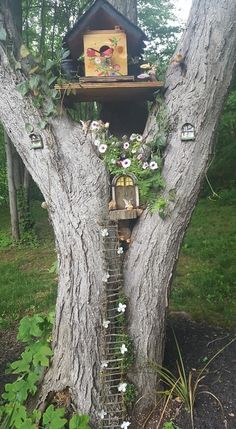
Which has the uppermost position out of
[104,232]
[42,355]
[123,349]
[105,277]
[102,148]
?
[102,148]

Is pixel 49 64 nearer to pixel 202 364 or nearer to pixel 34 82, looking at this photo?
pixel 34 82

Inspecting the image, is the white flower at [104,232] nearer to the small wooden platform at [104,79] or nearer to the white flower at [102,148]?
the white flower at [102,148]

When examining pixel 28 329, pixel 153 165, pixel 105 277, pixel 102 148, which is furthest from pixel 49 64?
pixel 28 329

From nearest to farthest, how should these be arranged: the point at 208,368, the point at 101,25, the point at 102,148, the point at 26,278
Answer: the point at 102,148
the point at 101,25
the point at 208,368
the point at 26,278

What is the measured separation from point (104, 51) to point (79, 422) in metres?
2.33

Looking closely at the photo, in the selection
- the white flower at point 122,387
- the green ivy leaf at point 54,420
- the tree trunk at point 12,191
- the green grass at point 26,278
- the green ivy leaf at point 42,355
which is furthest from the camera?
the tree trunk at point 12,191

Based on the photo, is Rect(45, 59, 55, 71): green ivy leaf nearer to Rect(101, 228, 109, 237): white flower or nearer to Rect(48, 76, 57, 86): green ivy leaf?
Rect(48, 76, 57, 86): green ivy leaf

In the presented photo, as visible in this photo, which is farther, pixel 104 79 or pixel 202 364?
pixel 202 364

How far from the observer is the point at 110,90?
2.47 meters

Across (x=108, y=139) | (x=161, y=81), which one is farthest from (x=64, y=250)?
(x=161, y=81)

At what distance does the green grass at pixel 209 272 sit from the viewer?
3910 millimetres

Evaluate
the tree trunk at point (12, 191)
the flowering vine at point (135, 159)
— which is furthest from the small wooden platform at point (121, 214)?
the tree trunk at point (12, 191)

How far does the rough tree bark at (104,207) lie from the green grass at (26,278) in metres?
1.82

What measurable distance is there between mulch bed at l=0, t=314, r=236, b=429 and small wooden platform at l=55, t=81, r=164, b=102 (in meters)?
1.96
